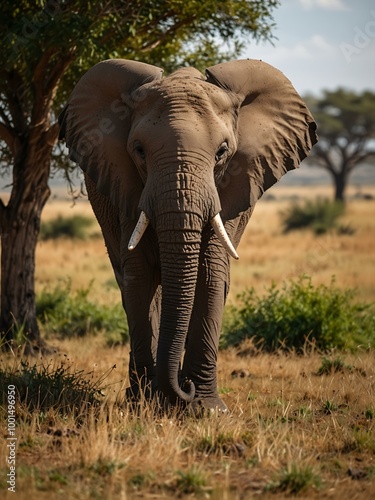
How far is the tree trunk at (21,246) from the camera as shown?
31.6 feet

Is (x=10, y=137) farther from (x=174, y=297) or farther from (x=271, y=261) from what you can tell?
(x=271, y=261)

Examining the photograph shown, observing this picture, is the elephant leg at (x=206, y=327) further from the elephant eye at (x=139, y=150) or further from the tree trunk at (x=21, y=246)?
the tree trunk at (x=21, y=246)

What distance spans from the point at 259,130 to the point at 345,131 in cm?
3905

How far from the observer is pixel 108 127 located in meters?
6.51

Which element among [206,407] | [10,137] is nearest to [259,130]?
[206,407]

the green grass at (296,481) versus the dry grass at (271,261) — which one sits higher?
the dry grass at (271,261)

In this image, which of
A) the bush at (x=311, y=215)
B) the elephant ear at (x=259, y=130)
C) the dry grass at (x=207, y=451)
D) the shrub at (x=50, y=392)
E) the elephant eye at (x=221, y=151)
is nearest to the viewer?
the dry grass at (x=207, y=451)

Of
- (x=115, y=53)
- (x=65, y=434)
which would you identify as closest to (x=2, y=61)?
(x=115, y=53)

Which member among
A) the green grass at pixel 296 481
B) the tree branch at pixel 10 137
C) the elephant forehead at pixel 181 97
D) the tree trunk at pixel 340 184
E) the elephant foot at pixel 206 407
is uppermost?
the tree trunk at pixel 340 184

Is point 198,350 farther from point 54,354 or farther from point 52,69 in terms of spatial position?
point 52,69

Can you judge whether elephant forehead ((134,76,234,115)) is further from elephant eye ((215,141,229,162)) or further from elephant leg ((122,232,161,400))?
elephant leg ((122,232,161,400))

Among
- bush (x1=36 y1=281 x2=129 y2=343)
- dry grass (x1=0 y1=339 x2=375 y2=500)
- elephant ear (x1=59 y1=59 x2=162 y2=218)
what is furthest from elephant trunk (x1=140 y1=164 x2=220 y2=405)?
bush (x1=36 y1=281 x2=129 y2=343)

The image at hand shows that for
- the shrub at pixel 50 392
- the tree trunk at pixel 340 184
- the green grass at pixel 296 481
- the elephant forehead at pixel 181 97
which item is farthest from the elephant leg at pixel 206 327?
the tree trunk at pixel 340 184

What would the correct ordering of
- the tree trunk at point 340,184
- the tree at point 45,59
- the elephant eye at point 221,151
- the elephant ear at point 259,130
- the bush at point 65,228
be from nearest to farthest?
the elephant eye at point 221,151 → the elephant ear at point 259,130 → the tree at point 45,59 → the bush at point 65,228 → the tree trunk at point 340,184
